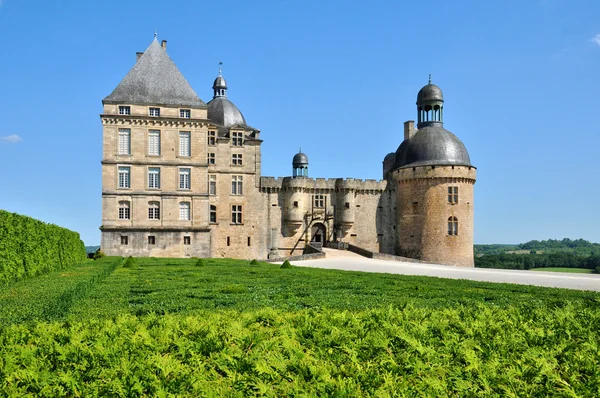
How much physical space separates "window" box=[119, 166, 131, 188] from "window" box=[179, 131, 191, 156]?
158 inches

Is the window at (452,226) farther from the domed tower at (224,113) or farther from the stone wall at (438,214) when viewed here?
the domed tower at (224,113)

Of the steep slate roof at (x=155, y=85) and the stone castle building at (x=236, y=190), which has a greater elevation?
the steep slate roof at (x=155, y=85)

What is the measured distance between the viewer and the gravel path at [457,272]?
72.2 ft

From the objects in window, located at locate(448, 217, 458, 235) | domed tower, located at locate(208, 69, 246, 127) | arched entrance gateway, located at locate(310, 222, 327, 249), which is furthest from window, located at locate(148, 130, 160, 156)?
window, located at locate(448, 217, 458, 235)

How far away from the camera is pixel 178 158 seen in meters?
38.7

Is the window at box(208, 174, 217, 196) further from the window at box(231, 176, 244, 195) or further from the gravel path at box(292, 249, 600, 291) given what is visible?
the gravel path at box(292, 249, 600, 291)

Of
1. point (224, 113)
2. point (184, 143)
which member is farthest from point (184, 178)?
point (224, 113)

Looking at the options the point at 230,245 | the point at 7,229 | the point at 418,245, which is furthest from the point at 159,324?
the point at 418,245

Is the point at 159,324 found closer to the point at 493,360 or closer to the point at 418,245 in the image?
the point at 493,360

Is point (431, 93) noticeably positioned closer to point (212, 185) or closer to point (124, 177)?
point (212, 185)

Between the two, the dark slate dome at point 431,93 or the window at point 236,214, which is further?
the dark slate dome at point 431,93

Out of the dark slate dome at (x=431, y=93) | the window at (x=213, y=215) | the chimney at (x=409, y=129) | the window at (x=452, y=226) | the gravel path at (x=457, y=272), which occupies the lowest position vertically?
the gravel path at (x=457, y=272)

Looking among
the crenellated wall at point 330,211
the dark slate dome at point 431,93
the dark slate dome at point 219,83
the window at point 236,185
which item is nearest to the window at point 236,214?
the window at point 236,185

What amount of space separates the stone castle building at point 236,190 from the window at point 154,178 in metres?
0.07
